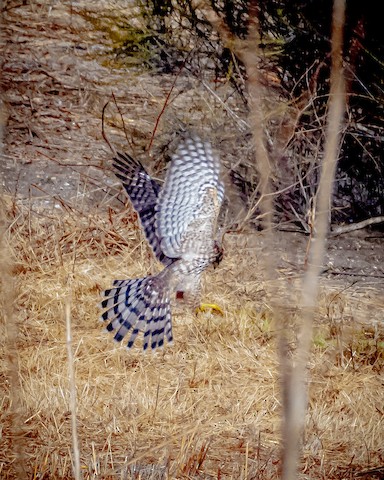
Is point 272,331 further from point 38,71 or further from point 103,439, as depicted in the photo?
point 38,71

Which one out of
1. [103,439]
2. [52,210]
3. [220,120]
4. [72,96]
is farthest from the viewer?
[72,96]

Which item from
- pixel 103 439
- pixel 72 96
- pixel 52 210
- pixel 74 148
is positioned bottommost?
pixel 103 439

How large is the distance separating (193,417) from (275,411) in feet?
1.45

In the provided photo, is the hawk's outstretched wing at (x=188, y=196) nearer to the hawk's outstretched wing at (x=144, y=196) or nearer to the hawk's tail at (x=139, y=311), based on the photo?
the hawk's outstretched wing at (x=144, y=196)

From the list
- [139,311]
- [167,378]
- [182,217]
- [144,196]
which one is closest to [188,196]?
[182,217]

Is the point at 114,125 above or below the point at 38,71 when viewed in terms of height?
below

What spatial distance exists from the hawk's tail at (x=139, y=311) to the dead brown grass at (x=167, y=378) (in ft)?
0.37

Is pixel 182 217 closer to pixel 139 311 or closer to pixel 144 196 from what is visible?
pixel 144 196

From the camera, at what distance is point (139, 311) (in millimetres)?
4152

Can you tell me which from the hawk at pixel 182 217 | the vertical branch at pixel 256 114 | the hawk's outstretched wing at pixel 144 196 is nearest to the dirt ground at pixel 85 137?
the hawk at pixel 182 217

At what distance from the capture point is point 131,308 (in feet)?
13.6

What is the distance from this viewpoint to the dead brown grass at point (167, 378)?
303cm

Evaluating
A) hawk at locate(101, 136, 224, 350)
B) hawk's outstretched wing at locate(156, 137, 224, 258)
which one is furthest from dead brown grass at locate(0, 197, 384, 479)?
hawk's outstretched wing at locate(156, 137, 224, 258)

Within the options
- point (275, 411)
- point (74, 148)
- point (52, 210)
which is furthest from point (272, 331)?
point (74, 148)
